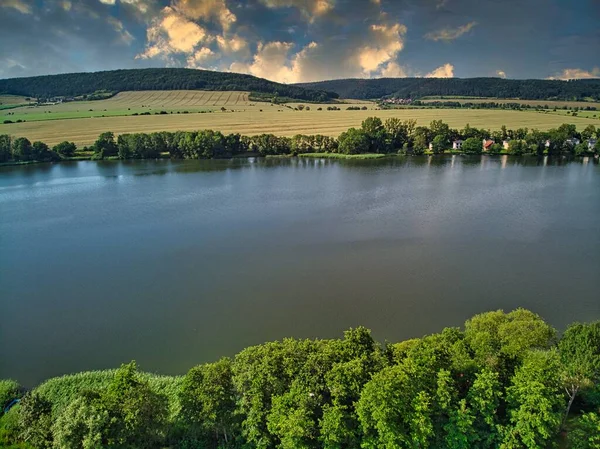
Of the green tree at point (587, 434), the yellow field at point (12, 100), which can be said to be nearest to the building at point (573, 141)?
the green tree at point (587, 434)

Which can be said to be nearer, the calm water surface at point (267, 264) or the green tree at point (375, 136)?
the calm water surface at point (267, 264)

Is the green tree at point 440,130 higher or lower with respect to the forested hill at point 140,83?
lower

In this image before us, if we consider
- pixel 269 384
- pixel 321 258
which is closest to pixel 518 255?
pixel 321 258

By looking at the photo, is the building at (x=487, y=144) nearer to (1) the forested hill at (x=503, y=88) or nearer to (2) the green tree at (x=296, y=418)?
(2) the green tree at (x=296, y=418)

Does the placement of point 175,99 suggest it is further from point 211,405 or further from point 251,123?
point 211,405

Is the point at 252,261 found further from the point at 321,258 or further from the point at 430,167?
the point at 430,167

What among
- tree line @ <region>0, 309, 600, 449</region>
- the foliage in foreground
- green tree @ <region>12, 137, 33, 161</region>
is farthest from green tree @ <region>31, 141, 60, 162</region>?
tree line @ <region>0, 309, 600, 449</region>

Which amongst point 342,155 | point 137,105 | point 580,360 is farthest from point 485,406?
point 137,105
